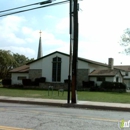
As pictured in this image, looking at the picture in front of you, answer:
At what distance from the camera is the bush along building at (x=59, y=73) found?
43.2 meters

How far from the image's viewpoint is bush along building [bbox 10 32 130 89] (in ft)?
142

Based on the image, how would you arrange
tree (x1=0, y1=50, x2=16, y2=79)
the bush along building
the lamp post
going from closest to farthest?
the lamp post → the bush along building → tree (x1=0, y1=50, x2=16, y2=79)

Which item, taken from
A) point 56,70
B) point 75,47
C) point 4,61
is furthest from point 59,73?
point 75,47

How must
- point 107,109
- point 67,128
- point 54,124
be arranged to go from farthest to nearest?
point 107,109 < point 54,124 < point 67,128

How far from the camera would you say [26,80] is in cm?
4700

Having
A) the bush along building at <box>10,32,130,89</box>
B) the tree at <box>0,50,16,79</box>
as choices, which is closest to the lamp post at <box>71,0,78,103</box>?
the bush along building at <box>10,32,130,89</box>

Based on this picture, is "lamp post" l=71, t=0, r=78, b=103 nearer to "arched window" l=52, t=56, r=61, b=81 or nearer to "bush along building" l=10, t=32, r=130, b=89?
"bush along building" l=10, t=32, r=130, b=89

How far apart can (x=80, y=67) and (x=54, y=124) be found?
1445 inches

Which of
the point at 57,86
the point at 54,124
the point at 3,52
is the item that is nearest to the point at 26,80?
the point at 57,86

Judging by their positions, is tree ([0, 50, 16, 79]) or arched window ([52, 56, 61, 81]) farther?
tree ([0, 50, 16, 79])

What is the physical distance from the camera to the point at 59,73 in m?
46.5

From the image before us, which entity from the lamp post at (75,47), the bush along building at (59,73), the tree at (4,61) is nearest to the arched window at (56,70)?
the bush along building at (59,73)

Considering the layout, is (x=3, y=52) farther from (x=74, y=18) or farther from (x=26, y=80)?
(x=74, y=18)

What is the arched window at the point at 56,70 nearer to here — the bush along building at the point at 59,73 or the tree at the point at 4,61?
the bush along building at the point at 59,73
